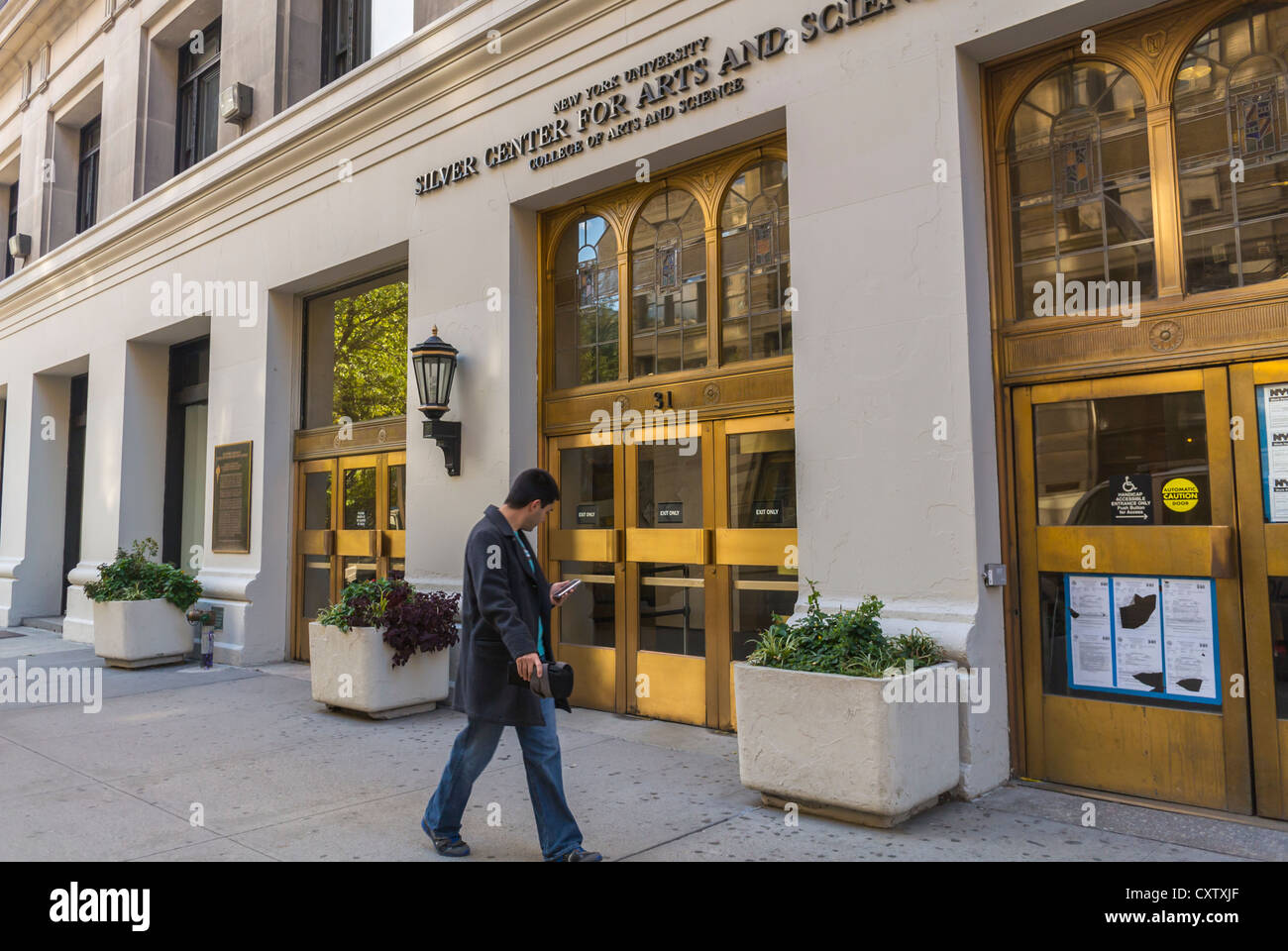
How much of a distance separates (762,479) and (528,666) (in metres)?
3.30

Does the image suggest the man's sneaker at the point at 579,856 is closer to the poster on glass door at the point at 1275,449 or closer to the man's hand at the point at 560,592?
the man's hand at the point at 560,592

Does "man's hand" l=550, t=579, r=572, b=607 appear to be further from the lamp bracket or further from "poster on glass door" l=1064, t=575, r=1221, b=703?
the lamp bracket

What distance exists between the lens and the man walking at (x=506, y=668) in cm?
436

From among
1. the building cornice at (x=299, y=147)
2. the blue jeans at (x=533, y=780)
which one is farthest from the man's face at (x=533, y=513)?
the building cornice at (x=299, y=147)

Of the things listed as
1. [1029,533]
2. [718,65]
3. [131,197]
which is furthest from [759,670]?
[131,197]

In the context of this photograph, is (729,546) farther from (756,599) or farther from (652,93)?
(652,93)

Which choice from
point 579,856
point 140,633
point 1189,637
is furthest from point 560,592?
point 140,633

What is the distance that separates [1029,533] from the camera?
5.75 metres

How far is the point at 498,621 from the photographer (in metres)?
4.33

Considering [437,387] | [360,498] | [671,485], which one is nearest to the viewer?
[671,485]

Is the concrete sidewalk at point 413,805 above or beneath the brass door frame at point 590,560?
beneath

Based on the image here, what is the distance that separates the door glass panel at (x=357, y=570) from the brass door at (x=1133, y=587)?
A: 7.00m

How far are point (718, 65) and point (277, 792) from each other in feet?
19.3
